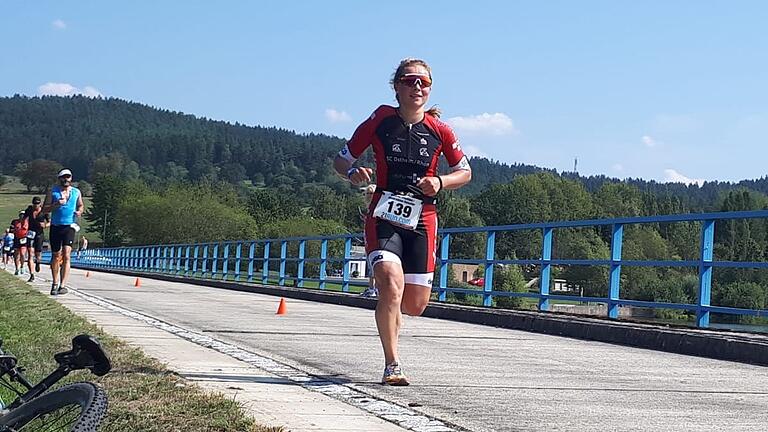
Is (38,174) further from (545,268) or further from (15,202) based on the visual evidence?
(545,268)

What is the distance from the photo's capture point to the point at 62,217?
1416 centimetres

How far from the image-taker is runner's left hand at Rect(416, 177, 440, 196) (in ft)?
19.1

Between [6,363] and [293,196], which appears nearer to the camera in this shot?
[6,363]

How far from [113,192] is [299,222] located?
24.9 meters

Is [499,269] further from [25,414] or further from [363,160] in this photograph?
[25,414]

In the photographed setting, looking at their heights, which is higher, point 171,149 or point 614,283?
point 171,149

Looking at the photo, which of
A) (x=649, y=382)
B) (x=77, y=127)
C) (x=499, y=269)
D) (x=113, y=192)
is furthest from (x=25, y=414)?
(x=77, y=127)

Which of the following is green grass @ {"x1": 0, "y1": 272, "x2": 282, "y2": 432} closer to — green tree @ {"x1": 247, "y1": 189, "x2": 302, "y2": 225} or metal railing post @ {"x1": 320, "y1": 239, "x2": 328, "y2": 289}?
metal railing post @ {"x1": 320, "y1": 239, "x2": 328, "y2": 289}

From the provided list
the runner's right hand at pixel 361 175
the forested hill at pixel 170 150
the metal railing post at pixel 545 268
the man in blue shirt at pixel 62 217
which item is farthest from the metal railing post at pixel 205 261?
the forested hill at pixel 170 150

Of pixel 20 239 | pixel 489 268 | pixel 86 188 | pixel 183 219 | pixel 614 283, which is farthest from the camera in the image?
pixel 86 188

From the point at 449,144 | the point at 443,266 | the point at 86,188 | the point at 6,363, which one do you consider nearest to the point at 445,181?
the point at 449,144

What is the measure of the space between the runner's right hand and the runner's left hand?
0.29 m

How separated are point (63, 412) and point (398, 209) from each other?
10.9 ft

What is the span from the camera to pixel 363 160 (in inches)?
256
